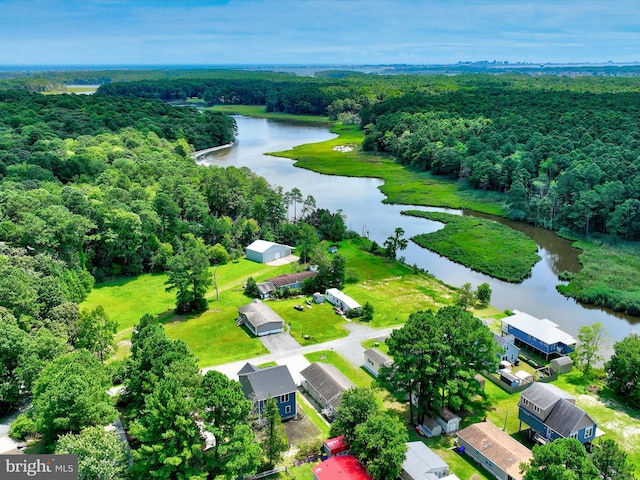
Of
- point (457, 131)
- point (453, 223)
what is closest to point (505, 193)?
point (453, 223)

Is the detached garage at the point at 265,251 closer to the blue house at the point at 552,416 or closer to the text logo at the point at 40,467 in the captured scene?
the blue house at the point at 552,416

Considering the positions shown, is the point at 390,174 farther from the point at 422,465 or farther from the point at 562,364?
the point at 422,465

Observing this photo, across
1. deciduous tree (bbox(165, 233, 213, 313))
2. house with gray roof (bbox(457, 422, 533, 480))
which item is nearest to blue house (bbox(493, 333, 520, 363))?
house with gray roof (bbox(457, 422, 533, 480))

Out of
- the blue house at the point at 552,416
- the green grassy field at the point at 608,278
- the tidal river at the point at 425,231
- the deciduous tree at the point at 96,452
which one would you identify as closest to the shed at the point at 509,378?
the blue house at the point at 552,416

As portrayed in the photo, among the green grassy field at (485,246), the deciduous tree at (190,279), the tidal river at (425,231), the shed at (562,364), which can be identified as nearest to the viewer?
the shed at (562,364)

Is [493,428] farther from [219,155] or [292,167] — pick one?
[219,155]

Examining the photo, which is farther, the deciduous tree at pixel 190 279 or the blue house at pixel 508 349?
the deciduous tree at pixel 190 279

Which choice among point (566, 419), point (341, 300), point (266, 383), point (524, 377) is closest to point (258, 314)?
point (341, 300)
